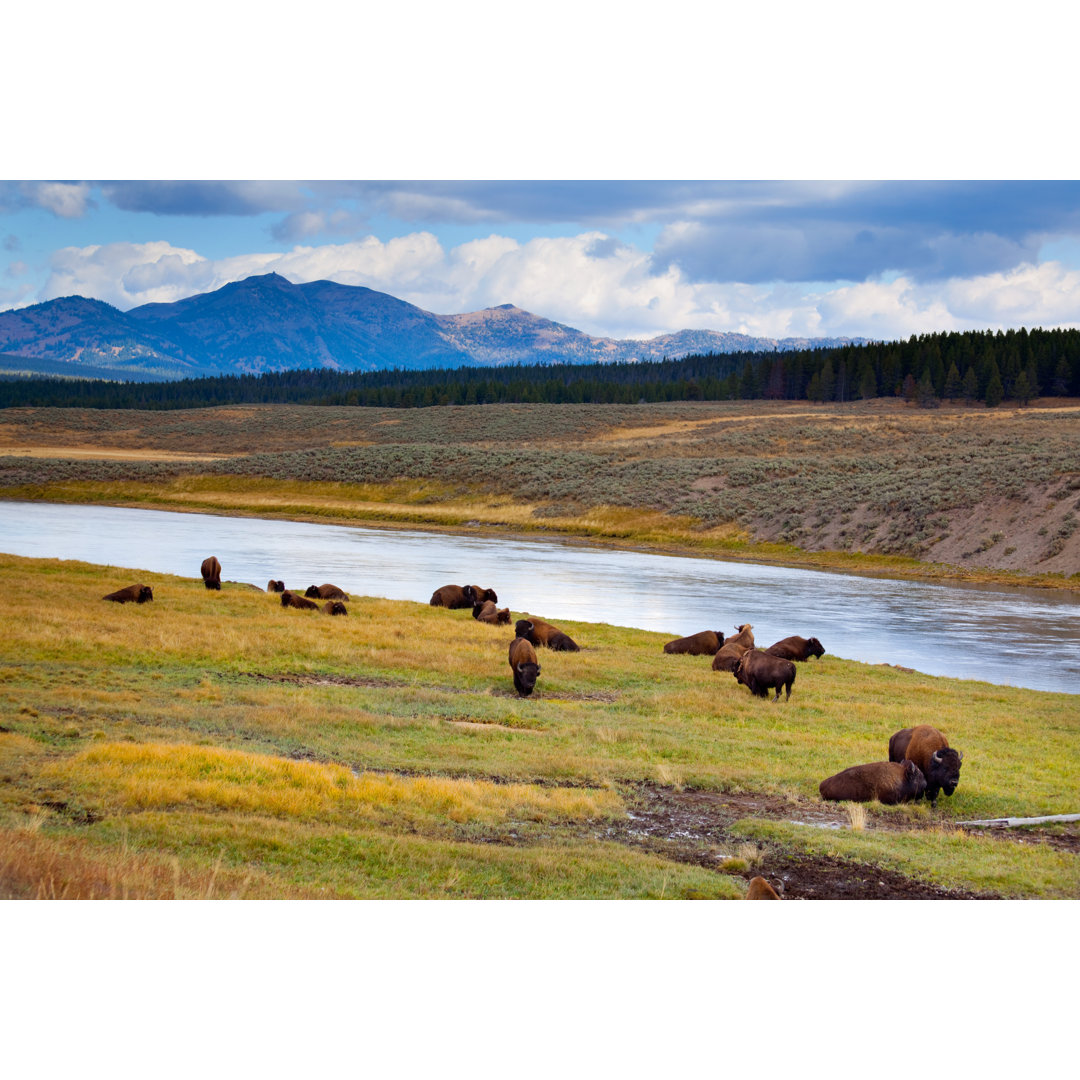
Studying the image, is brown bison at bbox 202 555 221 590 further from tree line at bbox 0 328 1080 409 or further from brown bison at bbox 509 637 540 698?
tree line at bbox 0 328 1080 409

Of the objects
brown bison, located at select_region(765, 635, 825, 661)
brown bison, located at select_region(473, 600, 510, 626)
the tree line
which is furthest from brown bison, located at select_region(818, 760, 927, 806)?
the tree line

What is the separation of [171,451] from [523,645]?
351ft

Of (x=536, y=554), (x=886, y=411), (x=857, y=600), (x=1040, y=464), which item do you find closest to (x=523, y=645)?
(x=857, y=600)

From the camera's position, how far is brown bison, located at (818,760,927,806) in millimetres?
12734

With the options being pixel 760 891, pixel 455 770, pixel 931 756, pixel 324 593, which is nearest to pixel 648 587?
pixel 324 593

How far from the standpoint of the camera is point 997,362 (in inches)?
4213

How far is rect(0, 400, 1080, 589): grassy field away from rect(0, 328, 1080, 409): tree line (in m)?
4.80

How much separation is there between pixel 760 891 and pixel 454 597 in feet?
73.9

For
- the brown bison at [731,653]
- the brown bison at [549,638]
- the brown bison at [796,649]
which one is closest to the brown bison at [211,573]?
the brown bison at [549,638]

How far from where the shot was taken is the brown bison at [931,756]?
42.0 feet

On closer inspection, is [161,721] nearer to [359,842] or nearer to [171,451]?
[359,842]

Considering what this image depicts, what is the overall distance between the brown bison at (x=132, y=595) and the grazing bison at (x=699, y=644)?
12.9 metres

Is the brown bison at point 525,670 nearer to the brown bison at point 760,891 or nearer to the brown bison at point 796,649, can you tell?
the brown bison at point 796,649

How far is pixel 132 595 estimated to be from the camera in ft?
80.0
